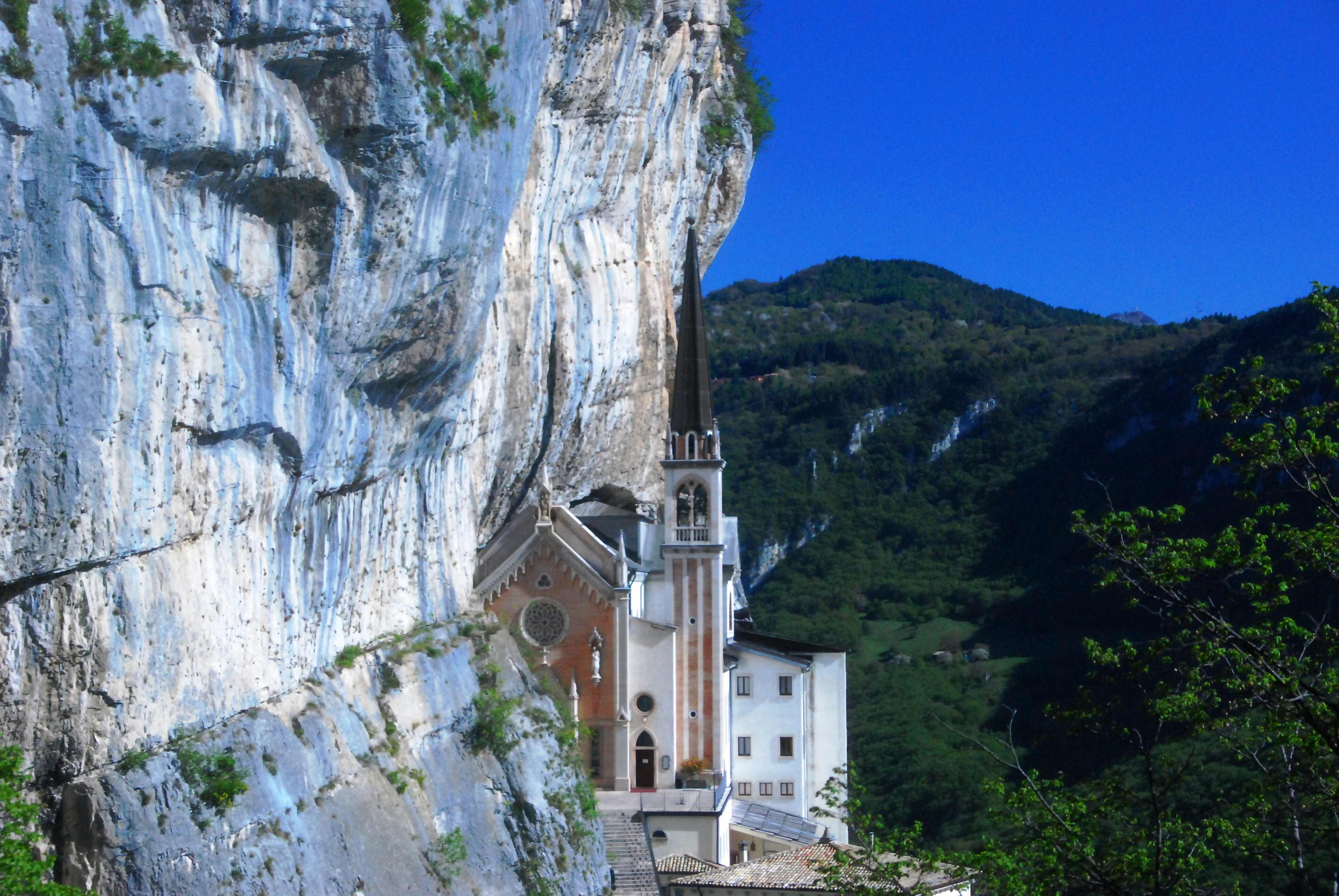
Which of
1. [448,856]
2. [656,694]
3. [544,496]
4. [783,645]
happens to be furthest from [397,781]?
[783,645]

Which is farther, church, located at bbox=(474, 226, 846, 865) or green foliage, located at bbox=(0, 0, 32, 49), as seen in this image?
church, located at bbox=(474, 226, 846, 865)

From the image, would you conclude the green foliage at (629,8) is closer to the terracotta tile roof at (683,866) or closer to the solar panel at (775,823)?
the terracotta tile roof at (683,866)

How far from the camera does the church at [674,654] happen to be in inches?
1357

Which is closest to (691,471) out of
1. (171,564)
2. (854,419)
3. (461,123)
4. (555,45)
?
(555,45)

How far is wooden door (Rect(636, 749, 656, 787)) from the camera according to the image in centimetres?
3509

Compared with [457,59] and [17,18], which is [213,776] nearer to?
[17,18]

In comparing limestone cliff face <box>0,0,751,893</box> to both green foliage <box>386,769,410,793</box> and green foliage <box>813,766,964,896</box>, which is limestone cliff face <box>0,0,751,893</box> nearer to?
green foliage <box>386,769,410,793</box>

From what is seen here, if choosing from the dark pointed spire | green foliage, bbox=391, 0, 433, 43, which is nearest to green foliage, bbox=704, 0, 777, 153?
the dark pointed spire

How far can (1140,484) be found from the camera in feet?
197

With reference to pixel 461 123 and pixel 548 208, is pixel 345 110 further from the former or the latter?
pixel 548 208

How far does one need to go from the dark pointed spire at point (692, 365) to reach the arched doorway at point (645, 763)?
22.3 ft

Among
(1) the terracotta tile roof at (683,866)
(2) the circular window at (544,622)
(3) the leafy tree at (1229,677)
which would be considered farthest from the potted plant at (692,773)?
(3) the leafy tree at (1229,677)

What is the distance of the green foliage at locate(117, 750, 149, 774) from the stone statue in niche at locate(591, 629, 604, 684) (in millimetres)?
17246

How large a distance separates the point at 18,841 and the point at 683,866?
18.4 m
